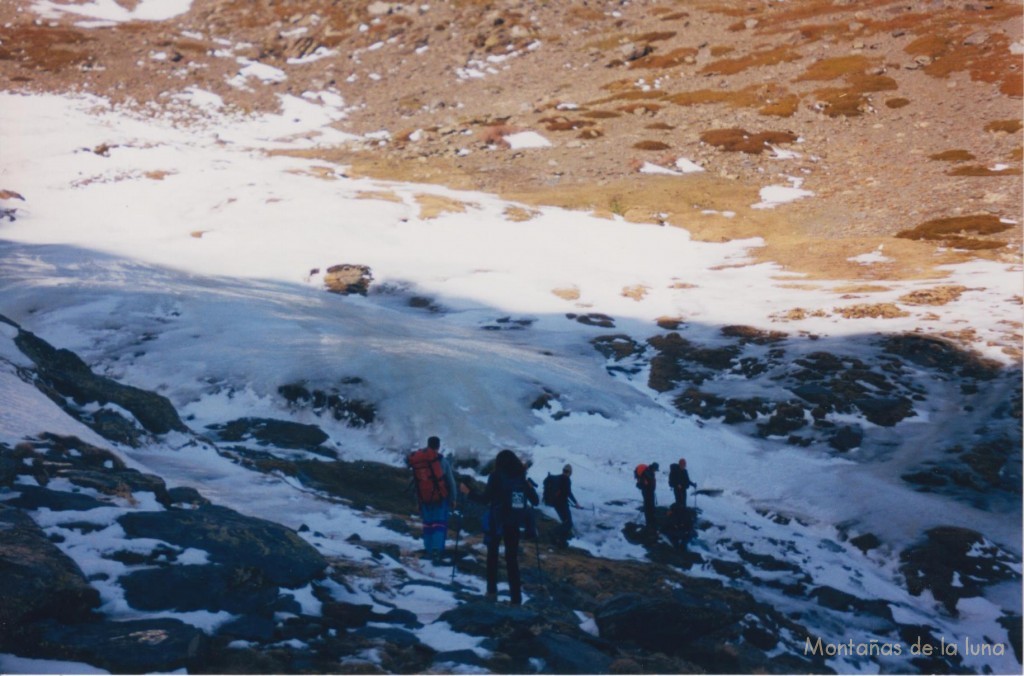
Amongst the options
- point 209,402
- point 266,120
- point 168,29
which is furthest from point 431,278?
point 168,29

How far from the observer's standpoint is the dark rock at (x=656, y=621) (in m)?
11.1

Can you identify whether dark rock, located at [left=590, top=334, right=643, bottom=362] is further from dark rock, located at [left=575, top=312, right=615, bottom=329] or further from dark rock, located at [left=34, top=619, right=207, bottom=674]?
dark rock, located at [left=34, top=619, right=207, bottom=674]

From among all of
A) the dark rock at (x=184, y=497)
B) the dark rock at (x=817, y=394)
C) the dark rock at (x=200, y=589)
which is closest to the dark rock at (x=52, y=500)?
the dark rock at (x=184, y=497)

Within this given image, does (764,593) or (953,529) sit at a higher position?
(953,529)

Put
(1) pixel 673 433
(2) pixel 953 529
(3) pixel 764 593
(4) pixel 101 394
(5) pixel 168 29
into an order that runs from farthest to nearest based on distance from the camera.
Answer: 1. (5) pixel 168 29
2. (1) pixel 673 433
3. (2) pixel 953 529
4. (4) pixel 101 394
5. (3) pixel 764 593

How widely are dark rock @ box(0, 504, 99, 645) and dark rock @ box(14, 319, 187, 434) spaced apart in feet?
28.9

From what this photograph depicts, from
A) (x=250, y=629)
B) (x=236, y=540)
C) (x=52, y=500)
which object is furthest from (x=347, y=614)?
(x=52, y=500)

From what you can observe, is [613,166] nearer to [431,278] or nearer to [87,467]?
[431,278]

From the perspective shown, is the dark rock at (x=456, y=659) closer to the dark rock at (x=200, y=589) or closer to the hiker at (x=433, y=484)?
the dark rock at (x=200, y=589)

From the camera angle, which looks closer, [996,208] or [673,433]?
[673,433]

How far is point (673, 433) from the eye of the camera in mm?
26234

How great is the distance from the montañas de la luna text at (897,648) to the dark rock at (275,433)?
14.1 m

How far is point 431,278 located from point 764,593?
94.1ft

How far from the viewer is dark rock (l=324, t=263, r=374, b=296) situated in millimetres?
40188
